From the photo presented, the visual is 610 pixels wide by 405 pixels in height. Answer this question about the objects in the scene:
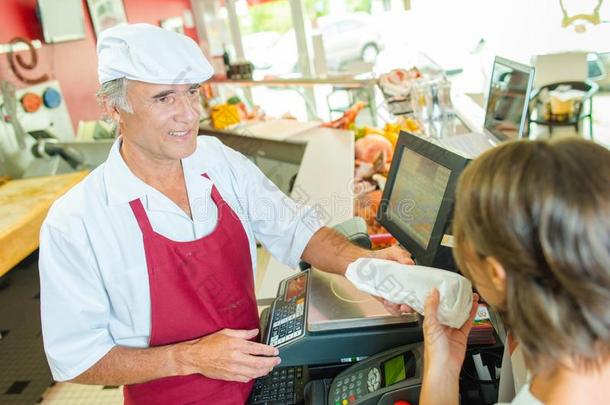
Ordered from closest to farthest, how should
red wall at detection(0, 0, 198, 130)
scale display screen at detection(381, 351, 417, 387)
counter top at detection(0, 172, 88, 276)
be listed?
scale display screen at detection(381, 351, 417, 387) < counter top at detection(0, 172, 88, 276) < red wall at detection(0, 0, 198, 130)

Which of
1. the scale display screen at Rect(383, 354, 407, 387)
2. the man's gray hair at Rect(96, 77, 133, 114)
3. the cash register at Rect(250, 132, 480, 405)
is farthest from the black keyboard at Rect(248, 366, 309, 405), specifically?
the man's gray hair at Rect(96, 77, 133, 114)

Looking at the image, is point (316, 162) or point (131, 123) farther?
point (316, 162)

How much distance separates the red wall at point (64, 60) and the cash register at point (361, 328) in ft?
9.96

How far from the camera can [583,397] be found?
584 millimetres

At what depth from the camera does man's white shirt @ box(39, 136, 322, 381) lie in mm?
1011

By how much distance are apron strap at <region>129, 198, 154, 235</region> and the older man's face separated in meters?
0.13

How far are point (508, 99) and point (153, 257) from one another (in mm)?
1436

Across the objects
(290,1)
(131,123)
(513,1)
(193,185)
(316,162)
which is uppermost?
(290,1)

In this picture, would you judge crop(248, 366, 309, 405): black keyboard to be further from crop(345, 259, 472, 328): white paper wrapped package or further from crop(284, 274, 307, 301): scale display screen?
crop(345, 259, 472, 328): white paper wrapped package

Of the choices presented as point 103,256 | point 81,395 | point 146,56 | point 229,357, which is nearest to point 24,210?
point 81,395

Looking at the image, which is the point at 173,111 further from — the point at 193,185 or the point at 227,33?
the point at 227,33

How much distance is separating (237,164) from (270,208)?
16 centimetres

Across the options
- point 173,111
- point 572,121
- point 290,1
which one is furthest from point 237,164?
point 290,1

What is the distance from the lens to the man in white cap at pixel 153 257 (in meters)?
1.01
